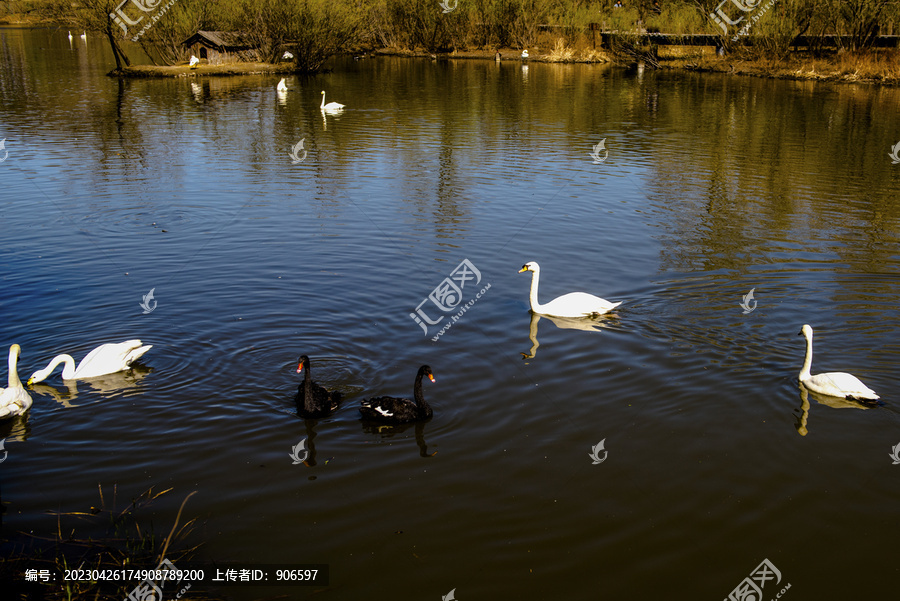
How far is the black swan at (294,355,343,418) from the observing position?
8375mm

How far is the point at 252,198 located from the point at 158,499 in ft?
43.1

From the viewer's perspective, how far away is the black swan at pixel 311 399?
838cm

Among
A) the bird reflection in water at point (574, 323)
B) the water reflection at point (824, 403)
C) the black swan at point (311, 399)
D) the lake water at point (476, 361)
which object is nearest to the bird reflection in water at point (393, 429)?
the lake water at point (476, 361)

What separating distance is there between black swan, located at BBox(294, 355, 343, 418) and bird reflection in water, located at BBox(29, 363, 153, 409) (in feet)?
7.80

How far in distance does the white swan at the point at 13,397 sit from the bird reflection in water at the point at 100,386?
448mm

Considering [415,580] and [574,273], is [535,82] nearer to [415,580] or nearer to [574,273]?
[574,273]

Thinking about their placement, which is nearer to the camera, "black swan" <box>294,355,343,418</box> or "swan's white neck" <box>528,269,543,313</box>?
"black swan" <box>294,355,343,418</box>

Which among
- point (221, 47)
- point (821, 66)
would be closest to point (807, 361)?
point (821, 66)

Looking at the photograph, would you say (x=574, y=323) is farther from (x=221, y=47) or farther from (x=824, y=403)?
(x=221, y=47)

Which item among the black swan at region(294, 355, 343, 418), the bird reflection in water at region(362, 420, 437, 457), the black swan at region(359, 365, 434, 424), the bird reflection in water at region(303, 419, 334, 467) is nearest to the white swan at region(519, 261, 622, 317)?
the black swan at region(359, 365, 434, 424)

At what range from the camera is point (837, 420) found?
8.70m

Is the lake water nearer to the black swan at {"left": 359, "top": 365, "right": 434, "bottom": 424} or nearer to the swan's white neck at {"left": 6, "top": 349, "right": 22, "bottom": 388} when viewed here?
the black swan at {"left": 359, "top": 365, "right": 434, "bottom": 424}

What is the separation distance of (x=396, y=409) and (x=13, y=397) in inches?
175

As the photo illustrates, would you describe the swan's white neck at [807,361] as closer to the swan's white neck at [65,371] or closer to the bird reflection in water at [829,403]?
the bird reflection in water at [829,403]
